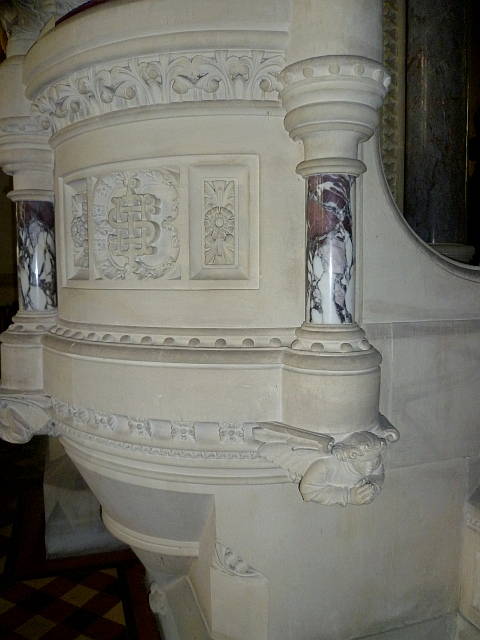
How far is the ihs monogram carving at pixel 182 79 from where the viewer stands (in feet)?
4.51

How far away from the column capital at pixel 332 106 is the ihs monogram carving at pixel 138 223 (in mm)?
374

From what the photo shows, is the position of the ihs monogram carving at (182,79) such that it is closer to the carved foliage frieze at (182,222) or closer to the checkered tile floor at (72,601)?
the carved foliage frieze at (182,222)

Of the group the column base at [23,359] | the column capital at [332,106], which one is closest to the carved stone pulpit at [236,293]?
the column capital at [332,106]

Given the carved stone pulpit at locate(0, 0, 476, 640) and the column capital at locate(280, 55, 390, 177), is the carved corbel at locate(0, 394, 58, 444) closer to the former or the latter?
the carved stone pulpit at locate(0, 0, 476, 640)

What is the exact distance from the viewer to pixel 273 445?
1.40 m

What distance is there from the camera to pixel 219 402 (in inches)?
56.2

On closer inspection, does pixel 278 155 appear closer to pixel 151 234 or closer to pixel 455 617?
pixel 151 234

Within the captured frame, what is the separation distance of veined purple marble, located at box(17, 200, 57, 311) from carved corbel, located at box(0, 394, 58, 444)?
343 millimetres

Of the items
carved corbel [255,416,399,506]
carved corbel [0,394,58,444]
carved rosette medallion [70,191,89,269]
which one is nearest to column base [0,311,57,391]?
carved corbel [0,394,58,444]

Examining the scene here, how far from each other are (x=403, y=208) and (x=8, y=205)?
6583 millimetres

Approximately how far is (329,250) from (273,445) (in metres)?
0.53

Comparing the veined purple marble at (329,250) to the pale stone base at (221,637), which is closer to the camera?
the veined purple marble at (329,250)

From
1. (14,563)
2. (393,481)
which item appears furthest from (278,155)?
(14,563)

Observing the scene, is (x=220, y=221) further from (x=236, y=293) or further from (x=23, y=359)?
(x=23, y=359)
